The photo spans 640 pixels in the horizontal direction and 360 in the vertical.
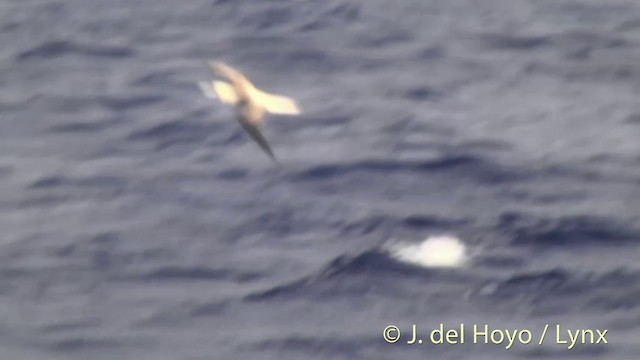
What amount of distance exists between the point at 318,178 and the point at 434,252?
1089 millimetres

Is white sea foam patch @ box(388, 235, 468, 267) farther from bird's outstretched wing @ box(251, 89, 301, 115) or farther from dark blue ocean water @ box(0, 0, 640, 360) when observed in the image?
bird's outstretched wing @ box(251, 89, 301, 115)

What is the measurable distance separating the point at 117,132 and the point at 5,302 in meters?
1.91

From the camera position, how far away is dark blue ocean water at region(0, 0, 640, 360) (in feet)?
21.6

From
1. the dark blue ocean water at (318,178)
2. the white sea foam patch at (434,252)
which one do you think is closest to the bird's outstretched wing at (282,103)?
the dark blue ocean water at (318,178)

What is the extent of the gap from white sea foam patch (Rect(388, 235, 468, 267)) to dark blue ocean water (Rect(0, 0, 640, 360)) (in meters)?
0.06

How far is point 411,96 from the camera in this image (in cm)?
886

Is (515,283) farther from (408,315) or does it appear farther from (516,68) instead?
(516,68)

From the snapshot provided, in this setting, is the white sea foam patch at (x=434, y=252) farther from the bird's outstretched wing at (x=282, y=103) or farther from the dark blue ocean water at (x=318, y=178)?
the bird's outstretched wing at (x=282, y=103)

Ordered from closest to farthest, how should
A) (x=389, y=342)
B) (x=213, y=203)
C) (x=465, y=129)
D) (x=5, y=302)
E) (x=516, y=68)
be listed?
(x=389, y=342) → (x=5, y=302) → (x=213, y=203) → (x=465, y=129) → (x=516, y=68)

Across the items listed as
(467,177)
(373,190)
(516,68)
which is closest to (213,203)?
(373,190)

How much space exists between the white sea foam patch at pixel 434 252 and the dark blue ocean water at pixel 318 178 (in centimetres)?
6

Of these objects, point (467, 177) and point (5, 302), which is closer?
point (5, 302)

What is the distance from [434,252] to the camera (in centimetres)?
702

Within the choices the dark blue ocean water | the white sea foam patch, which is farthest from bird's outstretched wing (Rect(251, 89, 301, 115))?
the white sea foam patch
